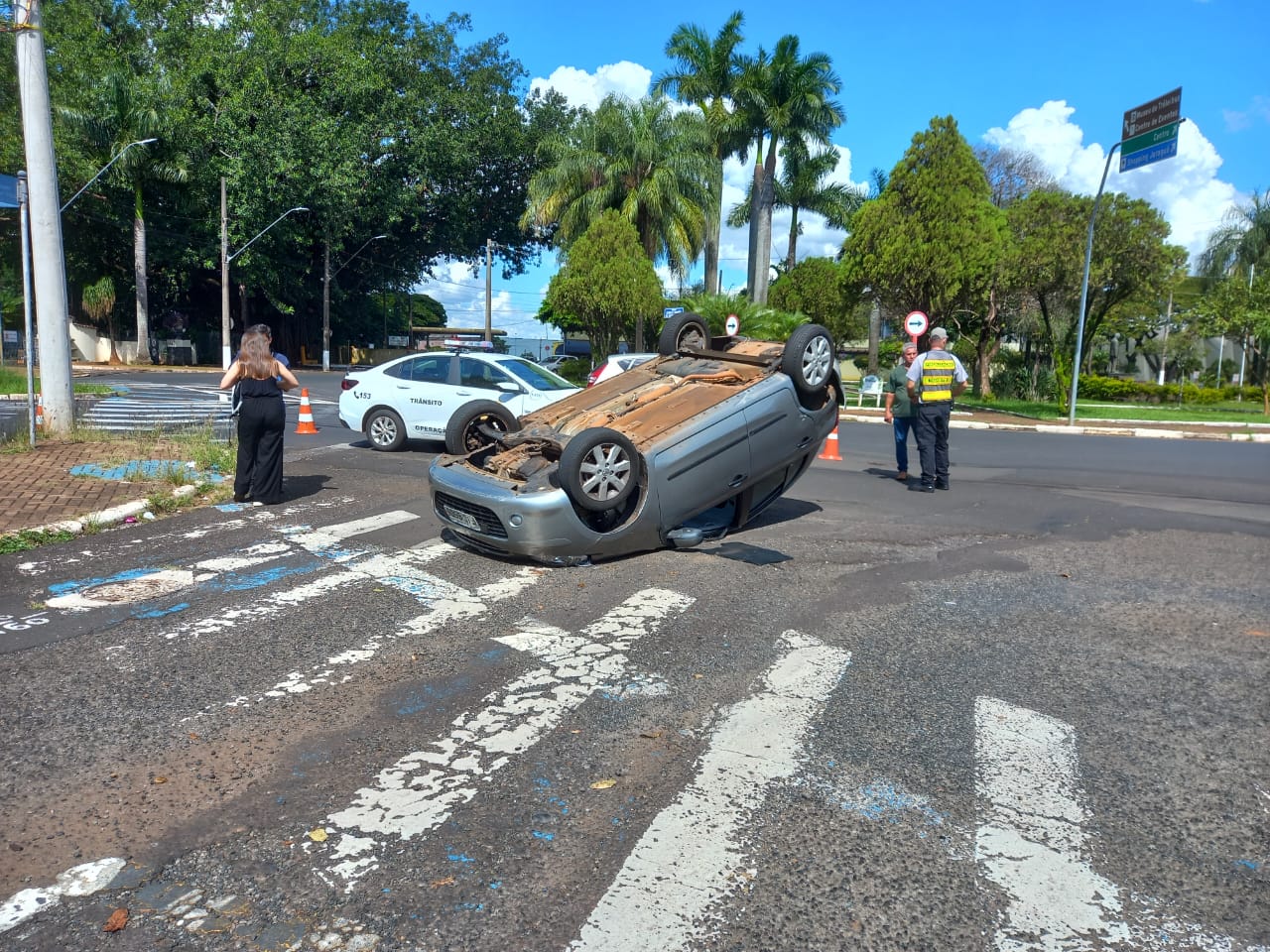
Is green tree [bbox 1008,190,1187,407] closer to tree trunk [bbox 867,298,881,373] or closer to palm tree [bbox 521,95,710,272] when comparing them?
palm tree [bbox 521,95,710,272]

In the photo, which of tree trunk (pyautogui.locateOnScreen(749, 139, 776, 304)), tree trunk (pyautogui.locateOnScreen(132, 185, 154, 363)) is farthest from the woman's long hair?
tree trunk (pyautogui.locateOnScreen(132, 185, 154, 363))

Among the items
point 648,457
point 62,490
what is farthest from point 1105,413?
point 62,490

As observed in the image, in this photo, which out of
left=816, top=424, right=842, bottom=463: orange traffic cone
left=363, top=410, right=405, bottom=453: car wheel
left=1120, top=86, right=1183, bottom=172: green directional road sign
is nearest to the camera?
left=363, top=410, right=405, bottom=453: car wheel

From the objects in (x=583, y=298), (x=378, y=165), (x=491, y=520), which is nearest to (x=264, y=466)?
(x=491, y=520)

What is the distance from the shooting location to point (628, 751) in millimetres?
3947

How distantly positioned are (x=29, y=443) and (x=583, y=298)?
22.3 meters

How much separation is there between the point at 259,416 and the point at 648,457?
13.8 ft

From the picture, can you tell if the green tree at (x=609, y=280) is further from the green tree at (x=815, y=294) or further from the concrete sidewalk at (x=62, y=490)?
the concrete sidewalk at (x=62, y=490)

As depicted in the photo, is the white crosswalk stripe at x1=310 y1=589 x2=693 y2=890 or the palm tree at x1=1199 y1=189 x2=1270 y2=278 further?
the palm tree at x1=1199 y1=189 x2=1270 y2=278

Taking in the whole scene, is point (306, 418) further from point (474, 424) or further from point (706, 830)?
point (706, 830)

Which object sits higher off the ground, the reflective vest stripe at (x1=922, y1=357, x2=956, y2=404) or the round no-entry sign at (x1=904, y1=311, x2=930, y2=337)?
the round no-entry sign at (x1=904, y1=311, x2=930, y2=337)

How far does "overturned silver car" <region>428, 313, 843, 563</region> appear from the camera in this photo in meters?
6.78

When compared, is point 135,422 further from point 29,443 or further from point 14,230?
point 14,230

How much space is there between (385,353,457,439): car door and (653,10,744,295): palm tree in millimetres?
23414
